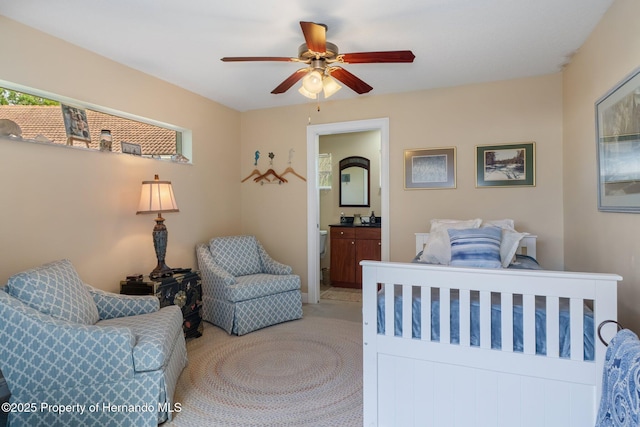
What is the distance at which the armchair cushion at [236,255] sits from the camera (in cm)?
369

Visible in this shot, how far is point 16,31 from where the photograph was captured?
2258mm

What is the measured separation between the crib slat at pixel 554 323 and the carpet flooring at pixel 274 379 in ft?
3.53

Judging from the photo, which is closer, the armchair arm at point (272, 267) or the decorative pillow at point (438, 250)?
the decorative pillow at point (438, 250)

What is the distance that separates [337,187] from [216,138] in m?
2.33

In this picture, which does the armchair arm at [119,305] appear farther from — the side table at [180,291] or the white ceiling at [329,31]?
the white ceiling at [329,31]

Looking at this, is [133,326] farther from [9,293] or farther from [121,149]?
[121,149]

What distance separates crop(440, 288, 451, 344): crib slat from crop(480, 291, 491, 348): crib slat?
150 millimetres

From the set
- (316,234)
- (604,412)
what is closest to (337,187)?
(316,234)

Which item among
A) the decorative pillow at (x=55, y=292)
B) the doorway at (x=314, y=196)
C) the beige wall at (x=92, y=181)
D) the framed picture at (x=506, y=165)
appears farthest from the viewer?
the doorway at (x=314, y=196)

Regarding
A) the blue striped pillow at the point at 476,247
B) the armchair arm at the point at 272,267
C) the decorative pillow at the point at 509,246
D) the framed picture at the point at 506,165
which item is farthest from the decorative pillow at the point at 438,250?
the armchair arm at the point at 272,267

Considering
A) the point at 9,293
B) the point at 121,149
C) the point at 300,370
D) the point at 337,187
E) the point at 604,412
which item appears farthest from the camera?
the point at 337,187

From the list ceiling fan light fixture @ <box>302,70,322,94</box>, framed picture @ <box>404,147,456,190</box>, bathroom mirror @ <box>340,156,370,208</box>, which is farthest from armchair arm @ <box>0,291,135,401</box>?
bathroom mirror @ <box>340,156,370,208</box>

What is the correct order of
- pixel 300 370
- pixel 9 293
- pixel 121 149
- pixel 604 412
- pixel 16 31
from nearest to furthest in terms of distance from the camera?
pixel 604 412 → pixel 9 293 → pixel 16 31 → pixel 300 370 → pixel 121 149

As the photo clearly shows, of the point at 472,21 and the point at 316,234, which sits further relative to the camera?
the point at 316,234
